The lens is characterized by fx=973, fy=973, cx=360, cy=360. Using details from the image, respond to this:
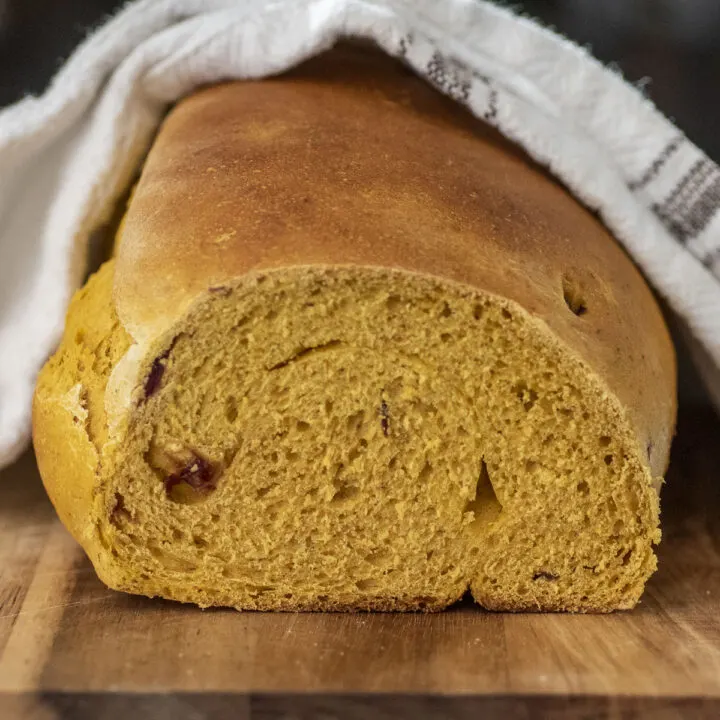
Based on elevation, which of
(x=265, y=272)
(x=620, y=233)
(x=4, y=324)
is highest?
(x=265, y=272)

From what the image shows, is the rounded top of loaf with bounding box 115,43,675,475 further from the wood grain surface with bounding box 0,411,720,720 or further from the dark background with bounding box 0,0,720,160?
the dark background with bounding box 0,0,720,160

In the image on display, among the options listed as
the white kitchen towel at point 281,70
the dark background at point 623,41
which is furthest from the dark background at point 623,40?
the white kitchen towel at point 281,70

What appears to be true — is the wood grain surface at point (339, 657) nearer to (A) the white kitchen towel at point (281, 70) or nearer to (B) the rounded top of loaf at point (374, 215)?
(B) the rounded top of loaf at point (374, 215)

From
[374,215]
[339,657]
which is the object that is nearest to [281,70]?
[374,215]

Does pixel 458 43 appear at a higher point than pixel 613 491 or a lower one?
higher

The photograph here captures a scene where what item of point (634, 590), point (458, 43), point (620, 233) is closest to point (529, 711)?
point (634, 590)

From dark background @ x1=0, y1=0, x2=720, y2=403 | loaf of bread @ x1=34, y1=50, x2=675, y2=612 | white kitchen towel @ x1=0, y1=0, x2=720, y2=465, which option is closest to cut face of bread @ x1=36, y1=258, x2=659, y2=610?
loaf of bread @ x1=34, y1=50, x2=675, y2=612

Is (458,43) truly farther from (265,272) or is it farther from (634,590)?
(634,590)
